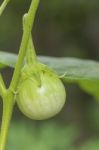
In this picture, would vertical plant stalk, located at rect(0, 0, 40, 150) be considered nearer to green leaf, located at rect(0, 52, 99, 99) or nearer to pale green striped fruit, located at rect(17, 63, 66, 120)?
pale green striped fruit, located at rect(17, 63, 66, 120)

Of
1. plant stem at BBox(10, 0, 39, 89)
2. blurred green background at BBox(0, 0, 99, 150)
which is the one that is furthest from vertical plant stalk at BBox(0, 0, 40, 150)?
blurred green background at BBox(0, 0, 99, 150)

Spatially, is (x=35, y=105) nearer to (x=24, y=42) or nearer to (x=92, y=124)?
(x=24, y=42)

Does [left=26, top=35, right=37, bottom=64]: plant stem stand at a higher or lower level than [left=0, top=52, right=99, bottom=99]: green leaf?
higher

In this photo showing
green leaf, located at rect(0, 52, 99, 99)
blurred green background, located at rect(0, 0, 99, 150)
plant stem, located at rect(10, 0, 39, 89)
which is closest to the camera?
plant stem, located at rect(10, 0, 39, 89)

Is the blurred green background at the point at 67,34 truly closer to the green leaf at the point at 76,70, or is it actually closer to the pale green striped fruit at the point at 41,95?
the green leaf at the point at 76,70

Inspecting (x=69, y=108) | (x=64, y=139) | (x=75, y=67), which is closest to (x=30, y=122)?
(x=64, y=139)

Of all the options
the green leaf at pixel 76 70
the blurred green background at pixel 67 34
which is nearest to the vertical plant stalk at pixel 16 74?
the green leaf at pixel 76 70
